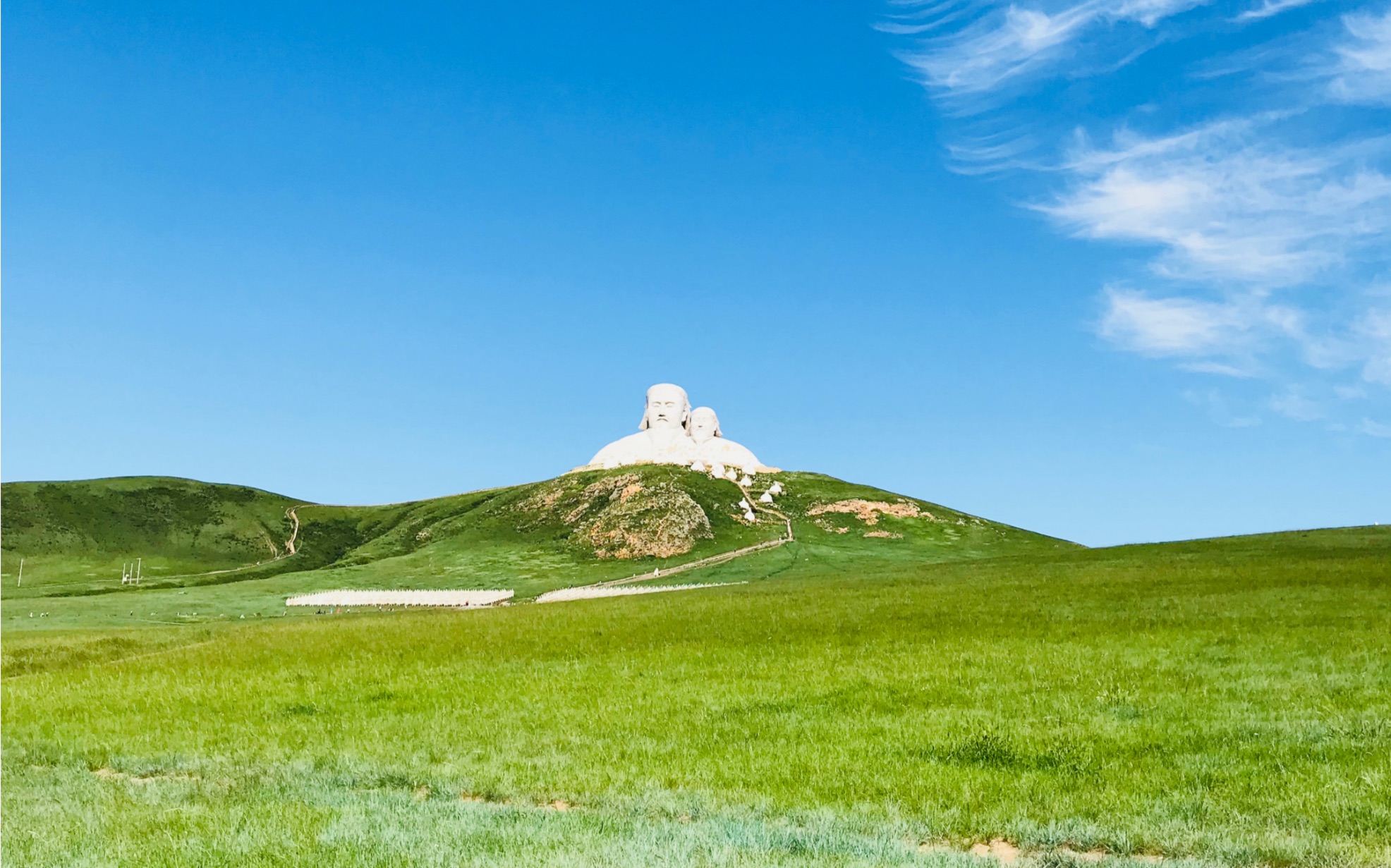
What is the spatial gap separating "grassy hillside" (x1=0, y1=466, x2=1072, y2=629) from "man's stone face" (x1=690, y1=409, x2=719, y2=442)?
23.0 metres

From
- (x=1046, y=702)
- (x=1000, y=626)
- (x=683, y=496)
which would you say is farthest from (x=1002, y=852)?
(x=683, y=496)

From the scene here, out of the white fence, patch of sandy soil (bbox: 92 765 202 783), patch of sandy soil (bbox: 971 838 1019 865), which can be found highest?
patch of sandy soil (bbox: 971 838 1019 865)

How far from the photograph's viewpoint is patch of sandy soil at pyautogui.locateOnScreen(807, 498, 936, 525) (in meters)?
115

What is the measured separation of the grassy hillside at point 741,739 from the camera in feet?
41.4

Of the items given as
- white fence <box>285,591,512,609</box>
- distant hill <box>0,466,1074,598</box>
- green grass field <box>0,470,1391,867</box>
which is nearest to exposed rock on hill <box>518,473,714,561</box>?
distant hill <box>0,466,1074,598</box>

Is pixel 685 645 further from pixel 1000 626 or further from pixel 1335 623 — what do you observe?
pixel 1335 623

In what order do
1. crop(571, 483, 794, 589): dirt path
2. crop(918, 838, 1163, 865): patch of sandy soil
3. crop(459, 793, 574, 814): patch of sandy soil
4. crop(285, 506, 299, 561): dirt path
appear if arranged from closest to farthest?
crop(918, 838, 1163, 865): patch of sandy soil, crop(459, 793, 574, 814): patch of sandy soil, crop(571, 483, 794, 589): dirt path, crop(285, 506, 299, 561): dirt path

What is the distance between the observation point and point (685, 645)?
34.1 meters

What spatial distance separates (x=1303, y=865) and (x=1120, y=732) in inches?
274

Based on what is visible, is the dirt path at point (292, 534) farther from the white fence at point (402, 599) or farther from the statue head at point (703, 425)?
the statue head at point (703, 425)

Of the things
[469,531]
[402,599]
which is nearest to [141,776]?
[402,599]

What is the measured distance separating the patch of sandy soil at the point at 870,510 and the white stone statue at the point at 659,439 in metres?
31.4

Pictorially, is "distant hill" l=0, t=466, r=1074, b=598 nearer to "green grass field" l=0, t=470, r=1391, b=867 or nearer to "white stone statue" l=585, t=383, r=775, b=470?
"white stone statue" l=585, t=383, r=775, b=470

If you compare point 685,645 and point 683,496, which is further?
point 683,496
